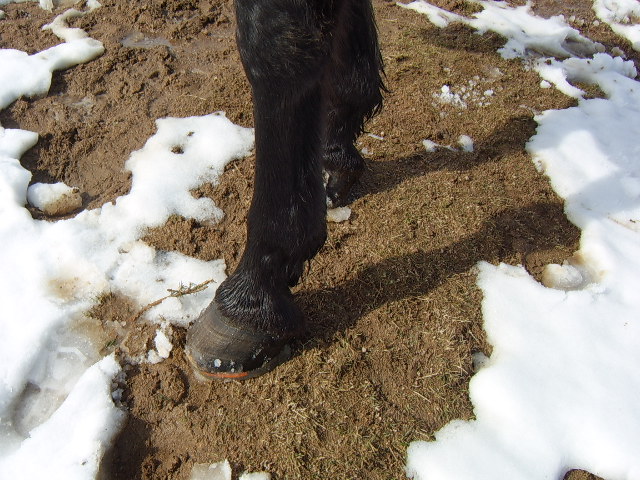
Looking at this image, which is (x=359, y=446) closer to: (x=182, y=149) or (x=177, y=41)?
(x=182, y=149)

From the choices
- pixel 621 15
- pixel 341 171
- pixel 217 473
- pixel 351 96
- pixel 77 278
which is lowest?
pixel 217 473

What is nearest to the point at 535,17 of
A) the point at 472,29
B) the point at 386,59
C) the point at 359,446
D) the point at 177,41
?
the point at 472,29

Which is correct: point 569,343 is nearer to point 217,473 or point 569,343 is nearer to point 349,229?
point 349,229

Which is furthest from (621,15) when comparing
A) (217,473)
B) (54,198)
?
(217,473)

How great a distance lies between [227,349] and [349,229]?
34.6 inches

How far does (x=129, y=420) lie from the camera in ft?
6.15

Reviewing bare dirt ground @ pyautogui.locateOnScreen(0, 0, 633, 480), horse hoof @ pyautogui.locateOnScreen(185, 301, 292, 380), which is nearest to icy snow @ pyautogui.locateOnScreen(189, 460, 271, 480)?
bare dirt ground @ pyautogui.locateOnScreen(0, 0, 633, 480)

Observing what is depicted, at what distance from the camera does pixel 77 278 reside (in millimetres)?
2215

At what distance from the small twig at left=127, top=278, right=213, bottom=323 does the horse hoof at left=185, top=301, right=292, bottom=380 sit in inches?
9.1

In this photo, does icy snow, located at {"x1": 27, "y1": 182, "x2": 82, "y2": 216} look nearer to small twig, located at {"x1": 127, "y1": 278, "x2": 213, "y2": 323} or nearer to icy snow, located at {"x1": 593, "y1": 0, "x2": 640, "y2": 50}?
small twig, located at {"x1": 127, "y1": 278, "x2": 213, "y2": 323}

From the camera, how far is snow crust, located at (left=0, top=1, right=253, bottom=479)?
181 cm

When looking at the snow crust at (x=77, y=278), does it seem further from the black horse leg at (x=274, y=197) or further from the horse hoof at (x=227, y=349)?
the black horse leg at (x=274, y=197)

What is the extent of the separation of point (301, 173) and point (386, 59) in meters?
2.16

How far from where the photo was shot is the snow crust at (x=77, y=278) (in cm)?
181
